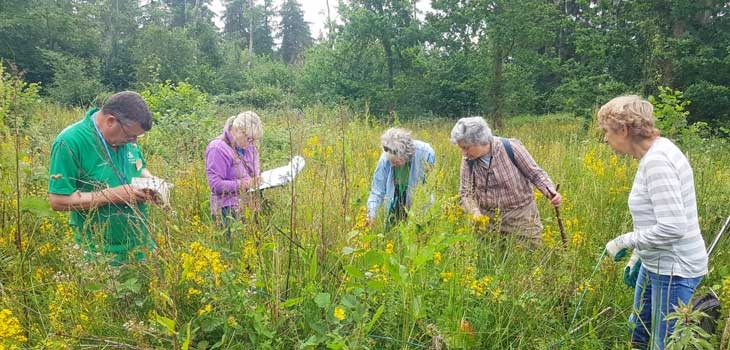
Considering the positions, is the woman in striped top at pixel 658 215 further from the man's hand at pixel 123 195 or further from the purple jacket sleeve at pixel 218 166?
the purple jacket sleeve at pixel 218 166

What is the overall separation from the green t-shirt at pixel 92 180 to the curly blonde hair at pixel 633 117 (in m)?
2.22

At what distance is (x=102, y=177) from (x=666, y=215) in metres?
2.65

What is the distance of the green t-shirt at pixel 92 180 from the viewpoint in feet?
7.02

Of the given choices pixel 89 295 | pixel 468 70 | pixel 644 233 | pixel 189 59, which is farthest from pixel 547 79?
pixel 89 295

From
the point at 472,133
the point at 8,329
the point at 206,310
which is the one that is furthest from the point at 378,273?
the point at 472,133

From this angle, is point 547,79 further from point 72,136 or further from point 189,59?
point 72,136

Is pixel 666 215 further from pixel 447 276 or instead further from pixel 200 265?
pixel 200 265

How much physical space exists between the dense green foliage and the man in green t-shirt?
830 mm

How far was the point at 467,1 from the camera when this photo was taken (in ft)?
42.1

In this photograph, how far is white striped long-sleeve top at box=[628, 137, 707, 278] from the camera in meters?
1.93

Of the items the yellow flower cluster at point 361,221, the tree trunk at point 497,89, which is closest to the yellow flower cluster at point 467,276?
the yellow flower cluster at point 361,221

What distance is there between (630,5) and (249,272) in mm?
10446

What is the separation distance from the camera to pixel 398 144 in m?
3.33

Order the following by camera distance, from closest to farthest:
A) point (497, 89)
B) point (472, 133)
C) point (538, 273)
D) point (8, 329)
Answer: point (8, 329)
point (538, 273)
point (472, 133)
point (497, 89)
